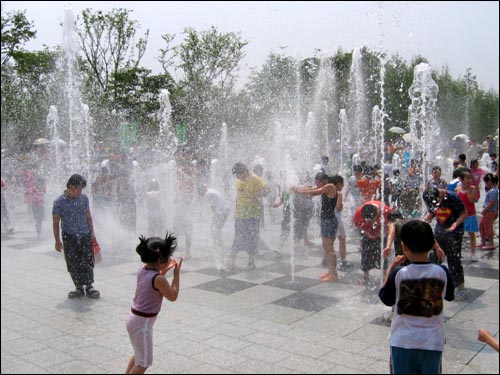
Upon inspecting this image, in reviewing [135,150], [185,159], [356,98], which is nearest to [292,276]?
[185,159]

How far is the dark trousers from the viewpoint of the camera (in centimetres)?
579

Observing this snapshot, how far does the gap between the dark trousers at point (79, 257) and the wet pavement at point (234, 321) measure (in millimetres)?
257

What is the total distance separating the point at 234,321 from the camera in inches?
198

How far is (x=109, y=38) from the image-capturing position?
26.0 feet

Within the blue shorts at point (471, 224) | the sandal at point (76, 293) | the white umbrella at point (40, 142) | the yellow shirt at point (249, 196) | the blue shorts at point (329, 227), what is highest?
the white umbrella at point (40, 142)

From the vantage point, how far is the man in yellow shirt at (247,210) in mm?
7211

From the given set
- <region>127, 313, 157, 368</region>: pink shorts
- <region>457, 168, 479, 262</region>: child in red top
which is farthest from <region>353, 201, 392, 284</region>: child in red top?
<region>127, 313, 157, 368</region>: pink shorts

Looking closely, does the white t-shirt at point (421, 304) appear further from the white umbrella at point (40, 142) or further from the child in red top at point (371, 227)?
the white umbrella at point (40, 142)

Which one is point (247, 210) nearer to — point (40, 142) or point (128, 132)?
point (128, 132)

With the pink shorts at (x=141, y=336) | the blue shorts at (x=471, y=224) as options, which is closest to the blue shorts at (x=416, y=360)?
the pink shorts at (x=141, y=336)

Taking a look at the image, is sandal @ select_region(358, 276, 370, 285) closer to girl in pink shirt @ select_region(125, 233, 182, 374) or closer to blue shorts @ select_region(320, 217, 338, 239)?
blue shorts @ select_region(320, 217, 338, 239)

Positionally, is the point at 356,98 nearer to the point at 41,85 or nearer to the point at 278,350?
the point at 41,85

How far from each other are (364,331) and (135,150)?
11583mm

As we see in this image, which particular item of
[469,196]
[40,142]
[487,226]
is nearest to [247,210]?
[469,196]
